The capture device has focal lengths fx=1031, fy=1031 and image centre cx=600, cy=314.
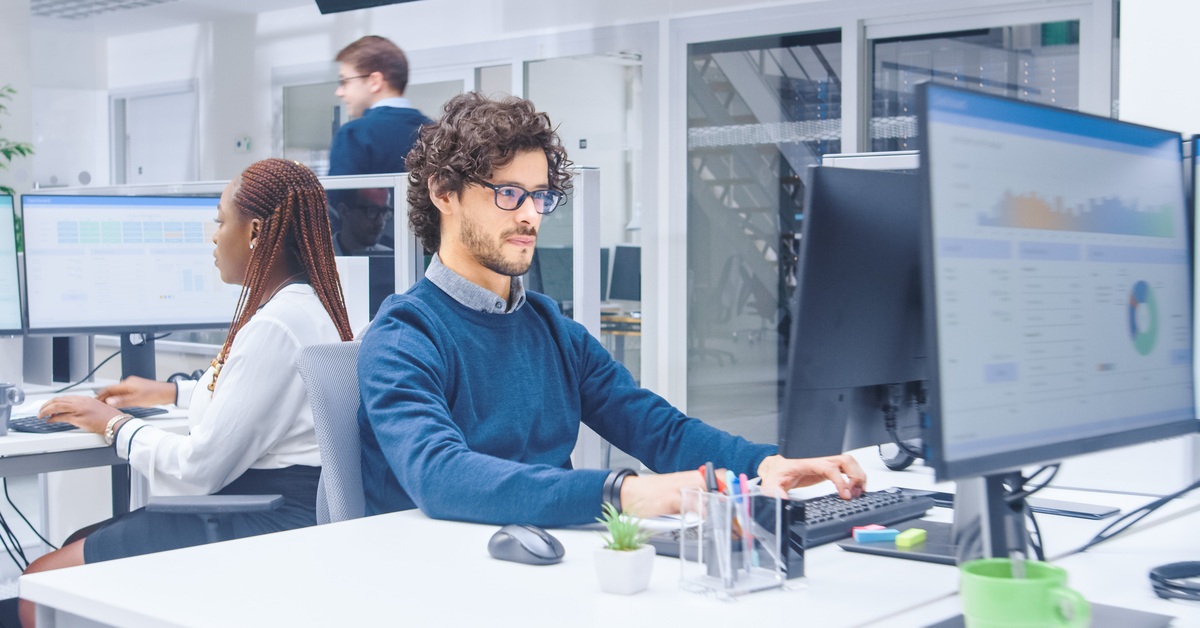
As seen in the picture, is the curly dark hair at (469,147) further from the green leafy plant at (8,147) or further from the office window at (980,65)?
the green leafy plant at (8,147)

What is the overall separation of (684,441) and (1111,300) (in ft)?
2.40

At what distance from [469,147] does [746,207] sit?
308cm

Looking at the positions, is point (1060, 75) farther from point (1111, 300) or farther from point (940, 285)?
point (940, 285)

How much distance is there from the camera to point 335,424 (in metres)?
1.45

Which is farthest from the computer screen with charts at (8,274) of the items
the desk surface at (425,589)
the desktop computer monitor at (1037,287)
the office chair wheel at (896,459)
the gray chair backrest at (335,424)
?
the desktop computer monitor at (1037,287)

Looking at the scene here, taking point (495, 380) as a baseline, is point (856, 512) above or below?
below

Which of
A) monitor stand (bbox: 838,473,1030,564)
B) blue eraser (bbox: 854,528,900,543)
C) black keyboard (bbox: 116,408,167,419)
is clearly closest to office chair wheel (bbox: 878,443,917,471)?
monitor stand (bbox: 838,473,1030,564)

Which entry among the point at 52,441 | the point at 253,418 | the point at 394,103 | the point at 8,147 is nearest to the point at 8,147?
the point at 8,147

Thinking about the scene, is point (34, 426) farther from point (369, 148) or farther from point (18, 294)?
point (369, 148)

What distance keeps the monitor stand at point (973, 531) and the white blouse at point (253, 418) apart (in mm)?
1008

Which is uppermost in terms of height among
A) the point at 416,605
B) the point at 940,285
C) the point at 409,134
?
the point at 409,134

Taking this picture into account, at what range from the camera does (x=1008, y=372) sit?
850mm

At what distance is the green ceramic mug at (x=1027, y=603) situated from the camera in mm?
759

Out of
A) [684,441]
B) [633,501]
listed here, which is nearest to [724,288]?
[684,441]
